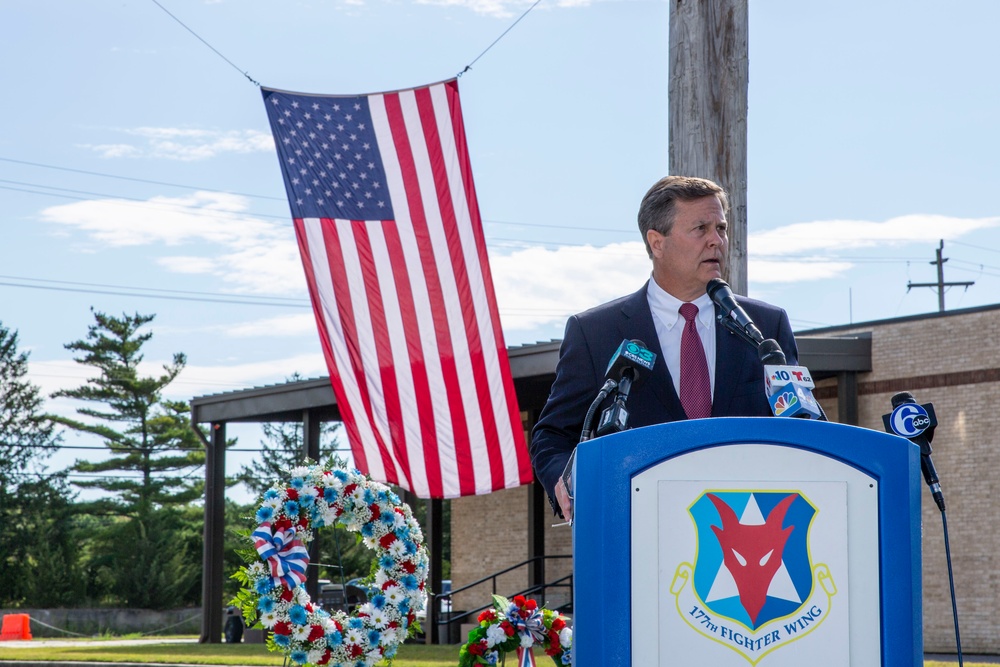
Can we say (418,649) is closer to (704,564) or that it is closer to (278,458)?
(704,564)

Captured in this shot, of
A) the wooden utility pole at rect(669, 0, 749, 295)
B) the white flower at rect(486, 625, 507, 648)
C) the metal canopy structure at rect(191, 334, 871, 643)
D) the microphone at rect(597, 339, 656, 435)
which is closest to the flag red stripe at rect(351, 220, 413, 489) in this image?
the white flower at rect(486, 625, 507, 648)

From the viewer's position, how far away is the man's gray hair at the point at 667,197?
315cm

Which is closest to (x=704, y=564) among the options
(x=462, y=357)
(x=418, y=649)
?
(x=462, y=357)

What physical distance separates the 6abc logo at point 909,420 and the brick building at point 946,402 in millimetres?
12215

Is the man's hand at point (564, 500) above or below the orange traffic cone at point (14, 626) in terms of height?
above

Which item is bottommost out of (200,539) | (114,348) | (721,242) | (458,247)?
(200,539)

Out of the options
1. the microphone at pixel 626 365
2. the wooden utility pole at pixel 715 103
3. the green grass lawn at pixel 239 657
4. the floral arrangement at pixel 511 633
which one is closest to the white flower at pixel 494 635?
the floral arrangement at pixel 511 633

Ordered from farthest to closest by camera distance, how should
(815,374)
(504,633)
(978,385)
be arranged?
(815,374)
(978,385)
(504,633)

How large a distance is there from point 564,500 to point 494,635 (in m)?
4.86

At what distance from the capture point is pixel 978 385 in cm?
1580

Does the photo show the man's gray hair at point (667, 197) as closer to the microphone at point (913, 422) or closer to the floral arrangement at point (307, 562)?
the microphone at point (913, 422)

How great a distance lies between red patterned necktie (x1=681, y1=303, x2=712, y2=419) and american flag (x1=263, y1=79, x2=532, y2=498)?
750 centimetres

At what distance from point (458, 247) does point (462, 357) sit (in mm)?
932

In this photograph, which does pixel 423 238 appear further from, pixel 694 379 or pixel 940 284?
pixel 940 284
